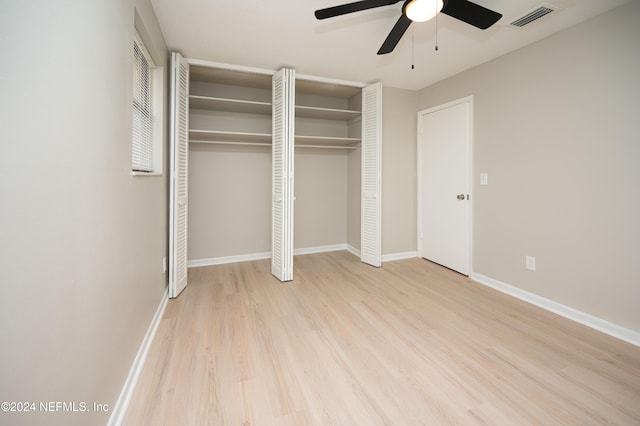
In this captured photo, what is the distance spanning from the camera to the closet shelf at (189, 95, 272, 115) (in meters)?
3.32

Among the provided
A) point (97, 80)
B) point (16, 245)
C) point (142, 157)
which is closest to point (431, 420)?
point (16, 245)

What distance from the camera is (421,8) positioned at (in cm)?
168

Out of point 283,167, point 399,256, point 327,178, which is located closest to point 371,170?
point 327,178

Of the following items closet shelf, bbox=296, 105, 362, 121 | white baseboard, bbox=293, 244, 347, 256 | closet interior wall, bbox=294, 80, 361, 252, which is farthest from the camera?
white baseboard, bbox=293, 244, 347, 256

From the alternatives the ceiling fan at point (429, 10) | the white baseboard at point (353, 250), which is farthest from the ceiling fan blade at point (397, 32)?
the white baseboard at point (353, 250)

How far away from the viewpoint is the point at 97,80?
1.18 metres

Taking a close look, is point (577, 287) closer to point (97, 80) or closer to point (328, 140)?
point (328, 140)

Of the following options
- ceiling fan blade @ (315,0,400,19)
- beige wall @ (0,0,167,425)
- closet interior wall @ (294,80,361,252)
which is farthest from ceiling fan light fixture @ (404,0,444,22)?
closet interior wall @ (294,80,361,252)

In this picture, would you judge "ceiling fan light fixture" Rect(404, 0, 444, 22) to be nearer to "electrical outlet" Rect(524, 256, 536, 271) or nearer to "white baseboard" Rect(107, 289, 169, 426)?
"electrical outlet" Rect(524, 256, 536, 271)

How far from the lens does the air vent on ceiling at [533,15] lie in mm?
2104

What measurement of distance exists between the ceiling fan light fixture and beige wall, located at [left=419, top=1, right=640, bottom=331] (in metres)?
1.62

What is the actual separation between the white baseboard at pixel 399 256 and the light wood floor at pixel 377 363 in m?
1.14

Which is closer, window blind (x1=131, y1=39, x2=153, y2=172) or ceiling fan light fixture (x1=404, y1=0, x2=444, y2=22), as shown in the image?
ceiling fan light fixture (x1=404, y1=0, x2=444, y2=22)

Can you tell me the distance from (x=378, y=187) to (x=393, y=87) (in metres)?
1.54
